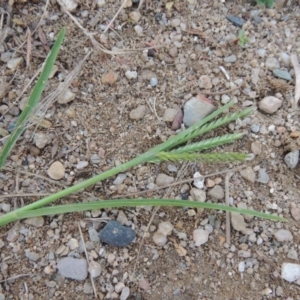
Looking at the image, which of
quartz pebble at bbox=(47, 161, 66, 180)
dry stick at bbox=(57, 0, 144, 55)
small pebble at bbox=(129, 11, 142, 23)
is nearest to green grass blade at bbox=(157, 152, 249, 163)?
quartz pebble at bbox=(47, 161, 66, 180)

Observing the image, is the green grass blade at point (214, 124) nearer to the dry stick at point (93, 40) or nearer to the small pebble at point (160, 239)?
the small pebble at point (160, 239)

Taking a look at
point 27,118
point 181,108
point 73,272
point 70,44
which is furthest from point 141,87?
point 73,272

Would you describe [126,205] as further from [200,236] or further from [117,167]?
[200,236]

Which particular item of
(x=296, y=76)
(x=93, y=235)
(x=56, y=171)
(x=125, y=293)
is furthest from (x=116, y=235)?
(x=296, y=76)

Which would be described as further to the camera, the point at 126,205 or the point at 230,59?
the point at 230,59

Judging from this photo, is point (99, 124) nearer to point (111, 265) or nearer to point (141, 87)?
point (141, 87)

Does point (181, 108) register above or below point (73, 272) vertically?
above
